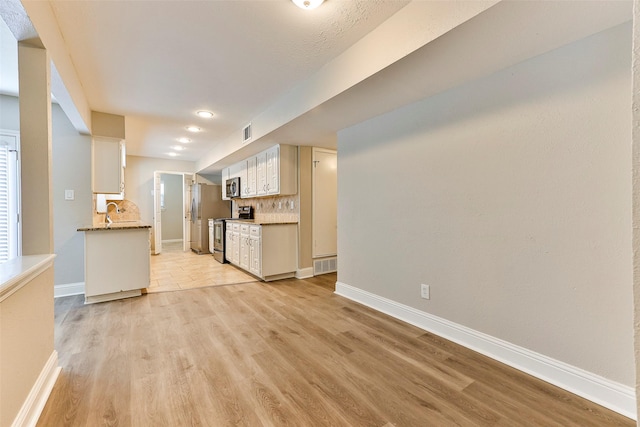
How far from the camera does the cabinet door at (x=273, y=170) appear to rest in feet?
14.2

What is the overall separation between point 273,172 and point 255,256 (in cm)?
137

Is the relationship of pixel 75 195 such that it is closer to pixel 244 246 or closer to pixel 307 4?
pixel 244 246

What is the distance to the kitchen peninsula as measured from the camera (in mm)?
3238

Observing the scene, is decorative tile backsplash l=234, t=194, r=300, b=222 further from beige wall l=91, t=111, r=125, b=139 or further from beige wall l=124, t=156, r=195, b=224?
beige wall l=124, t=156, r=195, b=224

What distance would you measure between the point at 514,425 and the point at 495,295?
34.3 inches

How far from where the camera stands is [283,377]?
182 cm

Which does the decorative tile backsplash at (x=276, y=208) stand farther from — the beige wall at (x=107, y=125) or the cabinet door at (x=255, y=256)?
the beige wall at (x=107, y=125)

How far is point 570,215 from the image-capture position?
1.72m

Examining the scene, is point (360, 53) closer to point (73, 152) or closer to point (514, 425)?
point (514, 425)

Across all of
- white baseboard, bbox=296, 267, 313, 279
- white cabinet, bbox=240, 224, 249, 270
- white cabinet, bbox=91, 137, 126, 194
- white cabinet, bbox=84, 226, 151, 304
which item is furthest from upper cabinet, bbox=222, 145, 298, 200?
white cabinet, bbox=91, 137, 126, 194

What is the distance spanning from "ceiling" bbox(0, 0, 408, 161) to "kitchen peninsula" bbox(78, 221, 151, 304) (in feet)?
5.35

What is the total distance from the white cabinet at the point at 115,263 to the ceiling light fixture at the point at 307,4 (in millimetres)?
3148

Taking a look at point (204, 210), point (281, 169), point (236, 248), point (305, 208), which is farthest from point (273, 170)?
point (204, 210)

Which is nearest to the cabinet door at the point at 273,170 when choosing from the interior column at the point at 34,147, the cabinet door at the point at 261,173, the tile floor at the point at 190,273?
the cabinet door at the point at 261,173
